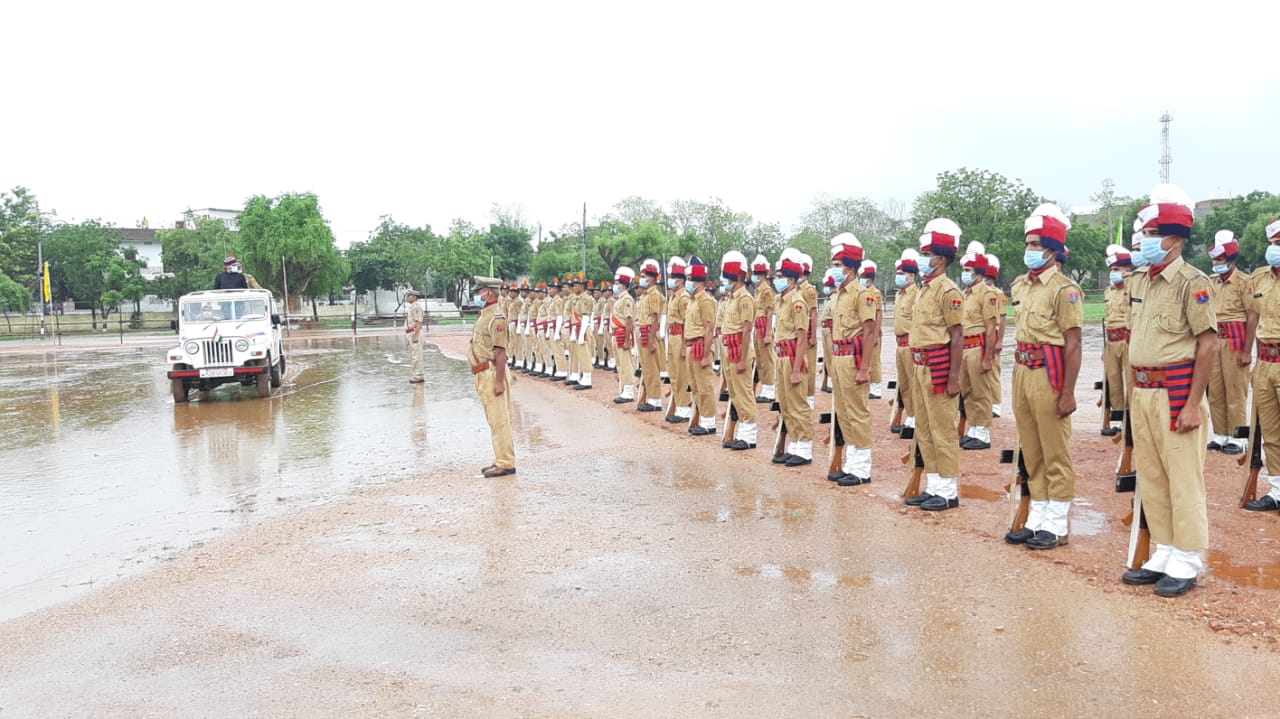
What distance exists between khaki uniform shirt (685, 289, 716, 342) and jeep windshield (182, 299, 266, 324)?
9.34m

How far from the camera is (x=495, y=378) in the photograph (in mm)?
8602

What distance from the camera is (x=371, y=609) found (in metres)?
5.10

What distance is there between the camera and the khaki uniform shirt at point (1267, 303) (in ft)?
23.0

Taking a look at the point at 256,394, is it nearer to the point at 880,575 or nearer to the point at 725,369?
the point at 725,369

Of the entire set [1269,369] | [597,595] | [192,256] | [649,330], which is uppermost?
[192,256]

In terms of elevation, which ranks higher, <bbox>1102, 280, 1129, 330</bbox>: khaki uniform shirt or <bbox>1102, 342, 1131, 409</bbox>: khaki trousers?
<bbox>1102, 280, 1129, 330</bbox>: khaki uniform shirt

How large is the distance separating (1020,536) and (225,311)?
14.3 meters

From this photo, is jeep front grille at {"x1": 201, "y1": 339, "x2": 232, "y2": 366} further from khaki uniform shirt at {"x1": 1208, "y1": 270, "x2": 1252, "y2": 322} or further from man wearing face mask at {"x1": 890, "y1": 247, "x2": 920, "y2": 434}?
khaki uniform shirt at {"x1": 1208, "y1": 270, "x2": 1252, "y2": 322}

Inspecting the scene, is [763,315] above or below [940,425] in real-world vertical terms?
above

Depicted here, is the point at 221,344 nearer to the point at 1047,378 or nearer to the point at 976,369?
the point at 976,369

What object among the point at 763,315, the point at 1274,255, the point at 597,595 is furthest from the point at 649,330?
the point at 597,595

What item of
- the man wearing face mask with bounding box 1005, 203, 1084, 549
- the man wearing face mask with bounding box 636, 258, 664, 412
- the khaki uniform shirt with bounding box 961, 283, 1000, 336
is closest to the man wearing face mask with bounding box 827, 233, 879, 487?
the khaki uniform shirt with bounding box 961, 283, 1000, 336

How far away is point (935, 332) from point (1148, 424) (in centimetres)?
199

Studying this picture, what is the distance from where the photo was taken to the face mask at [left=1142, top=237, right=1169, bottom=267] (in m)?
5.02
